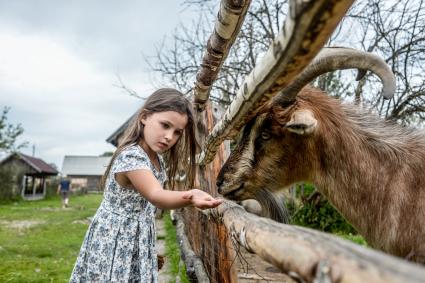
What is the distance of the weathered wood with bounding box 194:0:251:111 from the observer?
2.17 m

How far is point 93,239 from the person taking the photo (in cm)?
233

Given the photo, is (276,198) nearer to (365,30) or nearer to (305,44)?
(305,44)

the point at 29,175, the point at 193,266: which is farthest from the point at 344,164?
the point at 29,175

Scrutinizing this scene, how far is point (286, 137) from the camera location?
2.71m

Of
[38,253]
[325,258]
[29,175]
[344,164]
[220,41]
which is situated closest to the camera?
[325,258]

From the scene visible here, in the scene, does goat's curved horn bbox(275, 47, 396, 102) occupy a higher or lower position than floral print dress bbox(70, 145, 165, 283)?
higher

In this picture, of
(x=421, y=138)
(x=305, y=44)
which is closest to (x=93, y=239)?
(x=305, y=44)

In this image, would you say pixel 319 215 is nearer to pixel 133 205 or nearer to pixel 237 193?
pixel 237 193

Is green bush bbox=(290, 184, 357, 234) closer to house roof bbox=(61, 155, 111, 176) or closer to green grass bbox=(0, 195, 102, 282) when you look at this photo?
green grass bbox=(0, 195, 102, 282)

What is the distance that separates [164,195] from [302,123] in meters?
0.92

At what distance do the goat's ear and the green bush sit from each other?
8.04 metres

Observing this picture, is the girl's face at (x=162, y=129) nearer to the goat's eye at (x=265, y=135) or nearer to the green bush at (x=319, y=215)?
the goat's eye at (x=265, y=135)

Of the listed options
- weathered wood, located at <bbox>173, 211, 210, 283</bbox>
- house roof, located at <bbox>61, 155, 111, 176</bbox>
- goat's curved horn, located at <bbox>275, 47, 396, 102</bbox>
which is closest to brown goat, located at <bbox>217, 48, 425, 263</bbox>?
goat's curved horn, located at <bbox>275, 47, 396, 102</bbox>

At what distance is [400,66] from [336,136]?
25.1 feet
